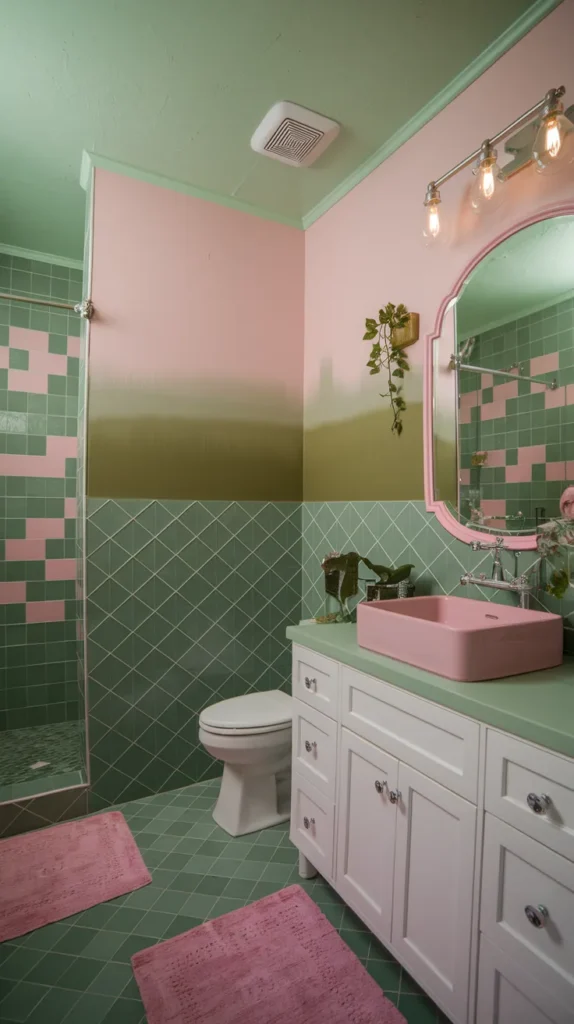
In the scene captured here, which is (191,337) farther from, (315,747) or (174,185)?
(315,747)

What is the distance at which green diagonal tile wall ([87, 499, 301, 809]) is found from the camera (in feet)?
7.57

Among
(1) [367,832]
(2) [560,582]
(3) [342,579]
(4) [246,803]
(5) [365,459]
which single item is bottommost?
(4) [246,803]

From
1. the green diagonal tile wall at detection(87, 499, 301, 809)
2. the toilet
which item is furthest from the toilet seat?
the green diagonal tile wall at detection(87, 499, 301, 809)

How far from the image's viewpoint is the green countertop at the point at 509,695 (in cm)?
101

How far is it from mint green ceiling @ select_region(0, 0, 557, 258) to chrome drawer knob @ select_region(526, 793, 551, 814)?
6.84 ft

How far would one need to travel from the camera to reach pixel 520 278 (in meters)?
1.66

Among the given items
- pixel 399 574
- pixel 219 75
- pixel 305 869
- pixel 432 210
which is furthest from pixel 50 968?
pixel 219 75

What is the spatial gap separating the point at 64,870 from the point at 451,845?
144 centimetres

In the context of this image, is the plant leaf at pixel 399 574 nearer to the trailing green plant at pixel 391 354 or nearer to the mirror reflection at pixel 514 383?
the mirror reflection at pixel 514 383

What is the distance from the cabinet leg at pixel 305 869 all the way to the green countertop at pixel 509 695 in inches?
31.0

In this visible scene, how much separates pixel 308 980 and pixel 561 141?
234 centimetres

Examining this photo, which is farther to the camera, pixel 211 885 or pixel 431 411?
pixel 431 411

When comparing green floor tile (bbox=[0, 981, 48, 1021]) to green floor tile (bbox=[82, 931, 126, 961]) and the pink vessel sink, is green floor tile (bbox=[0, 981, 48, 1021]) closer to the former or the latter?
green floor tile (bbox=[82, 931, 126, 961])

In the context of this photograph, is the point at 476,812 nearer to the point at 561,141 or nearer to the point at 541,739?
the point at 541,739
